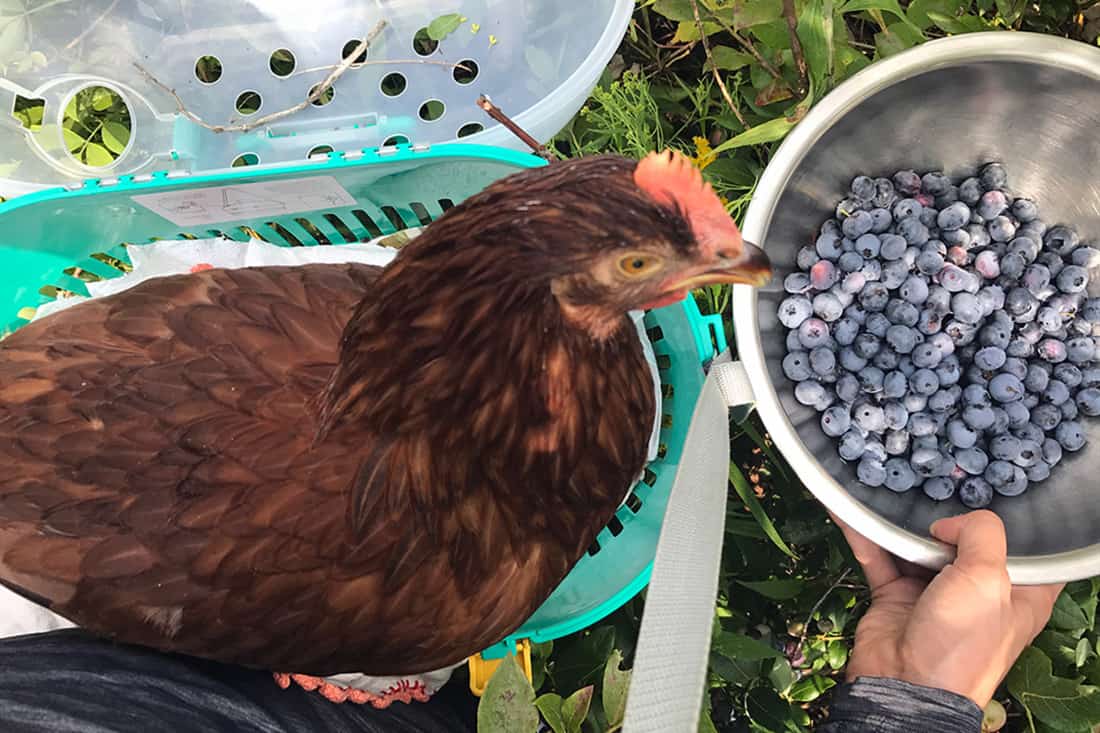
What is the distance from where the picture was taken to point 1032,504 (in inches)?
41.1

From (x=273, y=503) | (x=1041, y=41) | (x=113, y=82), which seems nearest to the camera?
(x=273, y=503)

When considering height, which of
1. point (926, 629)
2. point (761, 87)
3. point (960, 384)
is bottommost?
point (926, 629)

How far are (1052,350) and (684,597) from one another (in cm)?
81

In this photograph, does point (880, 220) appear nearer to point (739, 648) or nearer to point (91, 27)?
point (739, 648)

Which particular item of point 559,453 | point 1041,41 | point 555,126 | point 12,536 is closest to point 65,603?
point 12,536

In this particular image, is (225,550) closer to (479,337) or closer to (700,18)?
(479,337)

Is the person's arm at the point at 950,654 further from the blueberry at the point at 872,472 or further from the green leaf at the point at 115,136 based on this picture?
the green leaf at the point at 115,136

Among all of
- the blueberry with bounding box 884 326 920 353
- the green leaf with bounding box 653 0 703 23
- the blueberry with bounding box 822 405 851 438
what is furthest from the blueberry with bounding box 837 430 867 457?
the green leaf with bounding box 653 0 703 23

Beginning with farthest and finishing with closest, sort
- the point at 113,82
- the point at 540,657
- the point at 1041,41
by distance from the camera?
the point at 113,82 → the point at 540,657 → the point at 1041,41

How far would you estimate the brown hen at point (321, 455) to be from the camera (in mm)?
655

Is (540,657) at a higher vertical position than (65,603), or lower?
lower

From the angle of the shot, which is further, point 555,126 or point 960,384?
point 555,126

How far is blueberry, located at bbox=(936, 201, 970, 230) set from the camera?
1.06 metres

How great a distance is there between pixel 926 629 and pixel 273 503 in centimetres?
74
